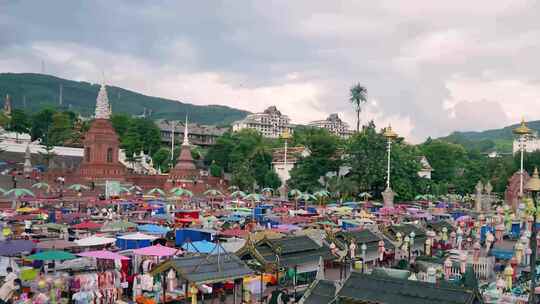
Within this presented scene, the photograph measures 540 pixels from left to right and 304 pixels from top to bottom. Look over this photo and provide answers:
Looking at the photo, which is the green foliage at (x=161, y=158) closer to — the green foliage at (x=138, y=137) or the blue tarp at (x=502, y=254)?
the green foliage at (x=138, y=137)

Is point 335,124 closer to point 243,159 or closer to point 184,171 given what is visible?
point 243,159

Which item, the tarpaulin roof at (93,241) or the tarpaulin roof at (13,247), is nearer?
the tarpaulin roof at (13,247)

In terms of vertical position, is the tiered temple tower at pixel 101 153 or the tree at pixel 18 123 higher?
the tree at pixel 18 123

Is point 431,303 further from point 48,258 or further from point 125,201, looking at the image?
point 125,201

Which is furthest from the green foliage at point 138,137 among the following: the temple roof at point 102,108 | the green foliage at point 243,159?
the temple roof at point 102,108

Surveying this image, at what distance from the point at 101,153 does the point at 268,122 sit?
10077 cm

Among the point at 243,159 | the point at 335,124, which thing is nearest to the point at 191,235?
the point at 243,159

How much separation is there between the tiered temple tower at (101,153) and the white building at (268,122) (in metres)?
90.5

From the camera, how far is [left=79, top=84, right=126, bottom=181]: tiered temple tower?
5809 centimetres

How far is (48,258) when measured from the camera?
57.8ft

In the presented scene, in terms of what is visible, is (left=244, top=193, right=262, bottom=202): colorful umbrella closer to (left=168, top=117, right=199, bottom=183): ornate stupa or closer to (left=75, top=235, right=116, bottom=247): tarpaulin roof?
(left=168, top=117, right=199, bottom=183): ornate stupa

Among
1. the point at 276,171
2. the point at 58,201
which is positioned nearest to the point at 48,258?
the point at 58,201

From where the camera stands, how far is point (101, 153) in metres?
58.9

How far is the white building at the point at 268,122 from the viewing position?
152 metres
